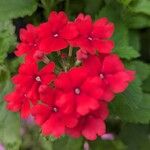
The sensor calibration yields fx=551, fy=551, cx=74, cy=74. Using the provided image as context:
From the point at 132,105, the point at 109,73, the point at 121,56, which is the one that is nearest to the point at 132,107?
the point at 132,105

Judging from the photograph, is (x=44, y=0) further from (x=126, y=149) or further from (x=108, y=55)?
(x=126, y=149)

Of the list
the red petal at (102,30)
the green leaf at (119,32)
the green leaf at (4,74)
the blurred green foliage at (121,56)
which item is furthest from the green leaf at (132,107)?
the green leaf at (4,74)

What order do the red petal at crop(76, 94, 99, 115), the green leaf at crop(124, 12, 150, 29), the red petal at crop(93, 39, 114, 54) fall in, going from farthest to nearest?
the green leaf at crop(124, 12, 150, 29) < the red petal at crop(93, 39, 114, 54) < the red petal at crop(76, 94, 99, 115)

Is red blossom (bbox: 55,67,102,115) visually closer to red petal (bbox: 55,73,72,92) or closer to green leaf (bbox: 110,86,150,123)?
red petal (bbox: 55,73,72,92)

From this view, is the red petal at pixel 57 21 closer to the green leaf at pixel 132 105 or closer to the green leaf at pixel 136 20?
the green leaf at pixel 132 105

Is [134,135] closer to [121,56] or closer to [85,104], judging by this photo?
[121,56]

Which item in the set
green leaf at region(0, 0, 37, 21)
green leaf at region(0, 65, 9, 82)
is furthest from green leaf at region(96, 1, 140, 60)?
green leaf at region(0, 65, 9, 82)

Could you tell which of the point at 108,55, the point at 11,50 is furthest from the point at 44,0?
the point at 108,55

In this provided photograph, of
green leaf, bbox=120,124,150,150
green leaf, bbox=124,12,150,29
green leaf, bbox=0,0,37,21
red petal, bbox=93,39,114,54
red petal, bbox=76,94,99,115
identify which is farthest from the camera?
green leaf, bbox=120,124,150,150
